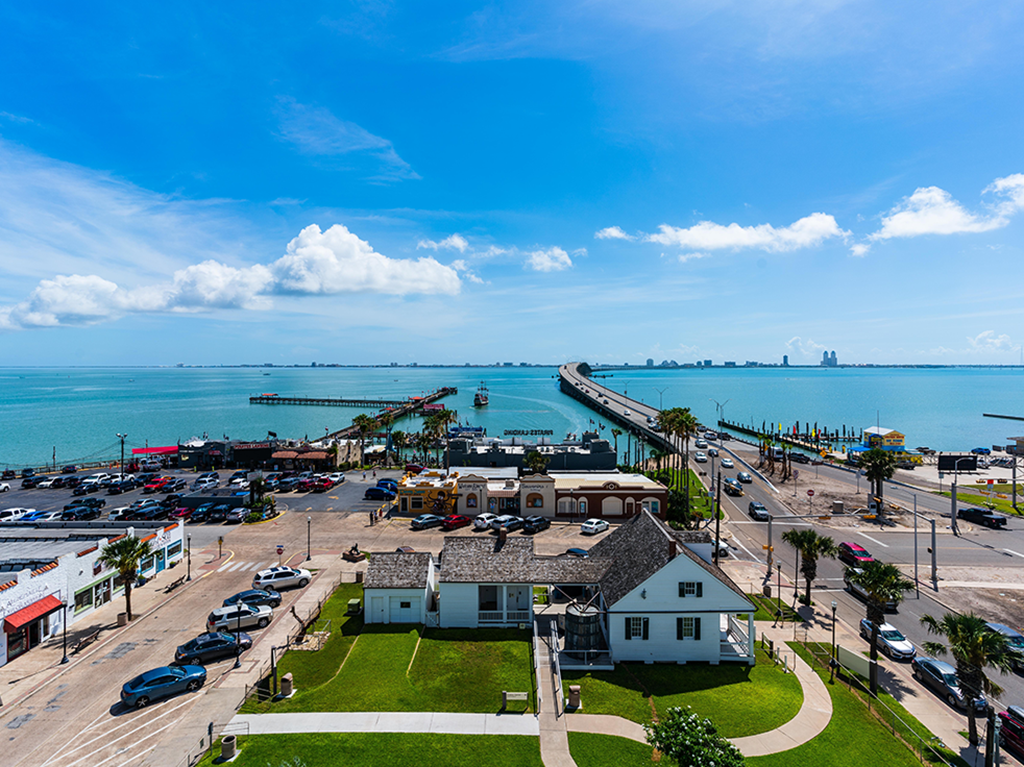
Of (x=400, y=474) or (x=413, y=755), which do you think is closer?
(x=413, y=755)

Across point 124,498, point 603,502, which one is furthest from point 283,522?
point 603,502

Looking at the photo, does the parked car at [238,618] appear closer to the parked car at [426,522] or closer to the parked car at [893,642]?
the parked car at [426,522]

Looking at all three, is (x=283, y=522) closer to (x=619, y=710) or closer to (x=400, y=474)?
(x=400, y=474)

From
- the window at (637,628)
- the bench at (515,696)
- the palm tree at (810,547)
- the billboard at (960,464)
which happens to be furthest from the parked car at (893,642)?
the billboard at (960,464)

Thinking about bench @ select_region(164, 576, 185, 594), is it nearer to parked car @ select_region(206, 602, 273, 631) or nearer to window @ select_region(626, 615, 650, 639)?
parked car @ select_region(206, 602, 273, 631)

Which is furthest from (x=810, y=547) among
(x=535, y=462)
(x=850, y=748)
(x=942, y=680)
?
(x=535, y=462)
